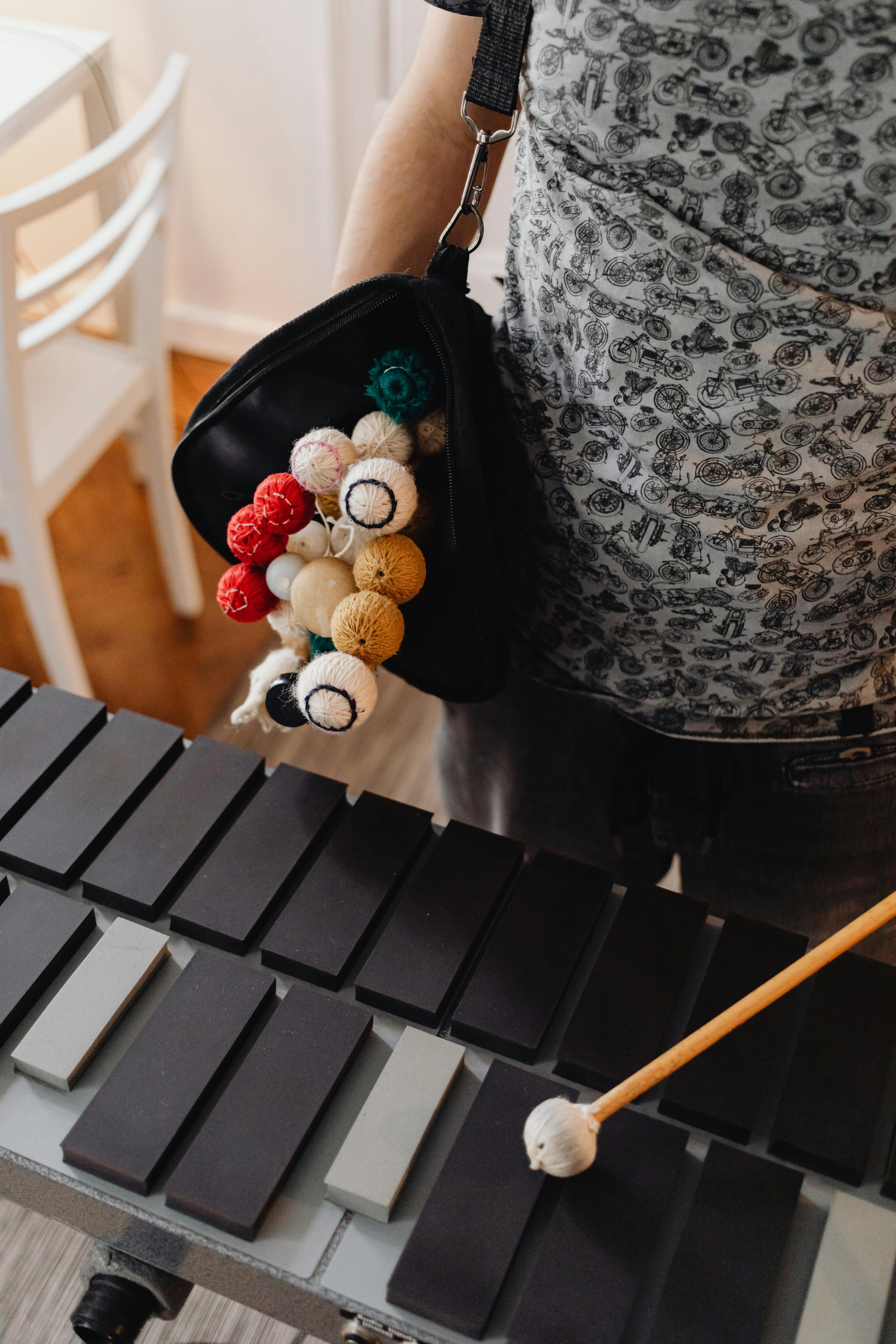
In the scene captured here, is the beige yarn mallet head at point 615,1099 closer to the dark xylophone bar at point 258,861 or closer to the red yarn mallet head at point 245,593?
the dark xylophone bar at point 258,861

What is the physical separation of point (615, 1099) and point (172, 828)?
27 cm

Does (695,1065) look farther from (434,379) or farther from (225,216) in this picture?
(225,216)

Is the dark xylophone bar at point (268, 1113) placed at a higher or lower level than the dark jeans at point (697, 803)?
lower

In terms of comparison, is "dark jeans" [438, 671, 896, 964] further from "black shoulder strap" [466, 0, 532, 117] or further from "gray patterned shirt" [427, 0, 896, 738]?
"black shoulder strap" [466, 0, 532, 117]

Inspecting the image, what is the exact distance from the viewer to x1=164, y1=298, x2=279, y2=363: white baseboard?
1.99 metres

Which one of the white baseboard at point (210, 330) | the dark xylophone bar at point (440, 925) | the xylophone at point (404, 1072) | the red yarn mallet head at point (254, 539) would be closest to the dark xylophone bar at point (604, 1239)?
the xylophone at point (404, 1072)

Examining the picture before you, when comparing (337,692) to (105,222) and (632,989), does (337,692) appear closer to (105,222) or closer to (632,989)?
(632,989)

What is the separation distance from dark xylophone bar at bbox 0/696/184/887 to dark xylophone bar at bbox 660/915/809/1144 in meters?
0.32

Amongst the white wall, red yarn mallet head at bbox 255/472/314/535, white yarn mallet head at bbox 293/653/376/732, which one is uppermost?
the white wall

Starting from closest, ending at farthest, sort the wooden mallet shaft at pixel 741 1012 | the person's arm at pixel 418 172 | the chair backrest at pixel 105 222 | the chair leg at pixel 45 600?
the wooden mallet shaft at pixel 741 1012, the person's arm at pixel 418 172, the chair backrest at pixel 105 222, the chair leg at pixel 45 600

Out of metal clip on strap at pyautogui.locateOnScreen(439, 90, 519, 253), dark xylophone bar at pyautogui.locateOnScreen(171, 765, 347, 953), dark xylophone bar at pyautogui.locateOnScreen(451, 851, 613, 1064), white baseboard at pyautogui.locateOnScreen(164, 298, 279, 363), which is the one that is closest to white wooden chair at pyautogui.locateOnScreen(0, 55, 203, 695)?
white baseboard at pyautogui.locateOnScreen(164, 298, 279, 363)

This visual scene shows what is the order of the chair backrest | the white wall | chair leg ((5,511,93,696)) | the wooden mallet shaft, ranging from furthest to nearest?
the white wall < chair leg ((5,511,93,696)) < the chair backrest < the wooden mallet shaft

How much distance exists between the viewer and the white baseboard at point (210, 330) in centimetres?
199

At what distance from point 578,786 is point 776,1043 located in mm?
287
